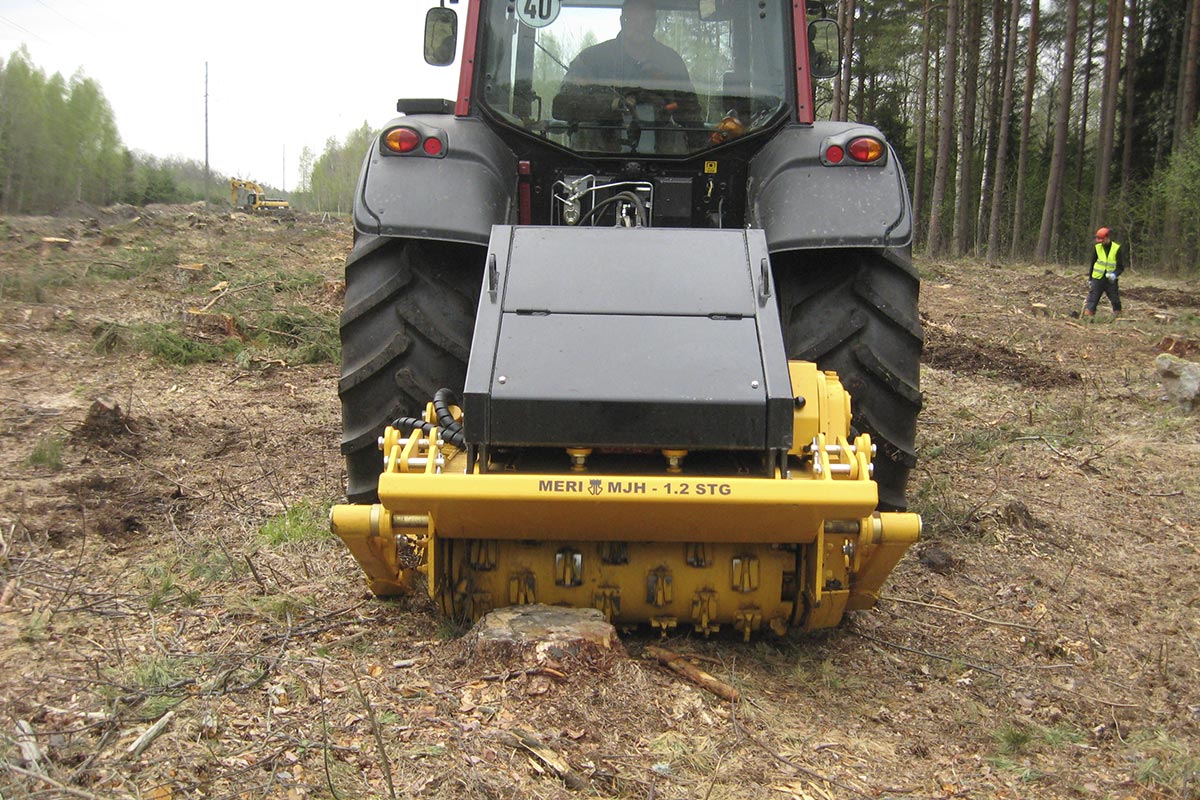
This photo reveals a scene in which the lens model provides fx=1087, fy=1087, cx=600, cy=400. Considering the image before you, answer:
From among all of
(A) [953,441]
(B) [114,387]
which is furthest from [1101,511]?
(B) [114,387]

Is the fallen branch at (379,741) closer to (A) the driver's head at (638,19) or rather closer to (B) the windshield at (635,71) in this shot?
(B) the windshield at (635,71)

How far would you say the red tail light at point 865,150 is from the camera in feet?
11.8

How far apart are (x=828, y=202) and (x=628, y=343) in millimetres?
1003

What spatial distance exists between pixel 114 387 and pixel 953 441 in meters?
5.41

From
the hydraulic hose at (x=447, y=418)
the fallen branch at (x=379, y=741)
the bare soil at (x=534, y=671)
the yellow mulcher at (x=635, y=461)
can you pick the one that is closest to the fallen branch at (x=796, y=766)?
the bare soil at (x=534, y=671)

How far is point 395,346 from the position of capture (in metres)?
3.47

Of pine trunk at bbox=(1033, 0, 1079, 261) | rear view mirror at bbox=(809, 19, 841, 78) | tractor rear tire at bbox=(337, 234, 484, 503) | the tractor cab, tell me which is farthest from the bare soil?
pine trunk at bbox=(1033, 0, 1079, 261)

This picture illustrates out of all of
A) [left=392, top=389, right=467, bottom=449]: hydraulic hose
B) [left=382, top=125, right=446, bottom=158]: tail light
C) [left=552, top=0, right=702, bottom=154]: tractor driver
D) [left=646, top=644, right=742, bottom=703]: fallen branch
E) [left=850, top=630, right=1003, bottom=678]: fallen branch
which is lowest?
[left=850, top=630, right=1003, bottom=678]: fallen branch

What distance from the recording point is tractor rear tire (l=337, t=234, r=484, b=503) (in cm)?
348

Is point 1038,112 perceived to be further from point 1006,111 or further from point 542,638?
point 542,638

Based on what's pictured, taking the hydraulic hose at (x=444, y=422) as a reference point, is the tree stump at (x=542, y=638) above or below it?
below

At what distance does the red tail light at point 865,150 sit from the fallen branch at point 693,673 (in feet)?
5.68

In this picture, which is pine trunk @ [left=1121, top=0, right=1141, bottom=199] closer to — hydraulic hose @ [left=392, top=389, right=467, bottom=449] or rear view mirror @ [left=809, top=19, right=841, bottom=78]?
rear view mirror @ [left=809, top=19, right=841, bottom=78]

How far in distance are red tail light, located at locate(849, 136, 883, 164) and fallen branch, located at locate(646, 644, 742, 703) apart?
1.73 m
